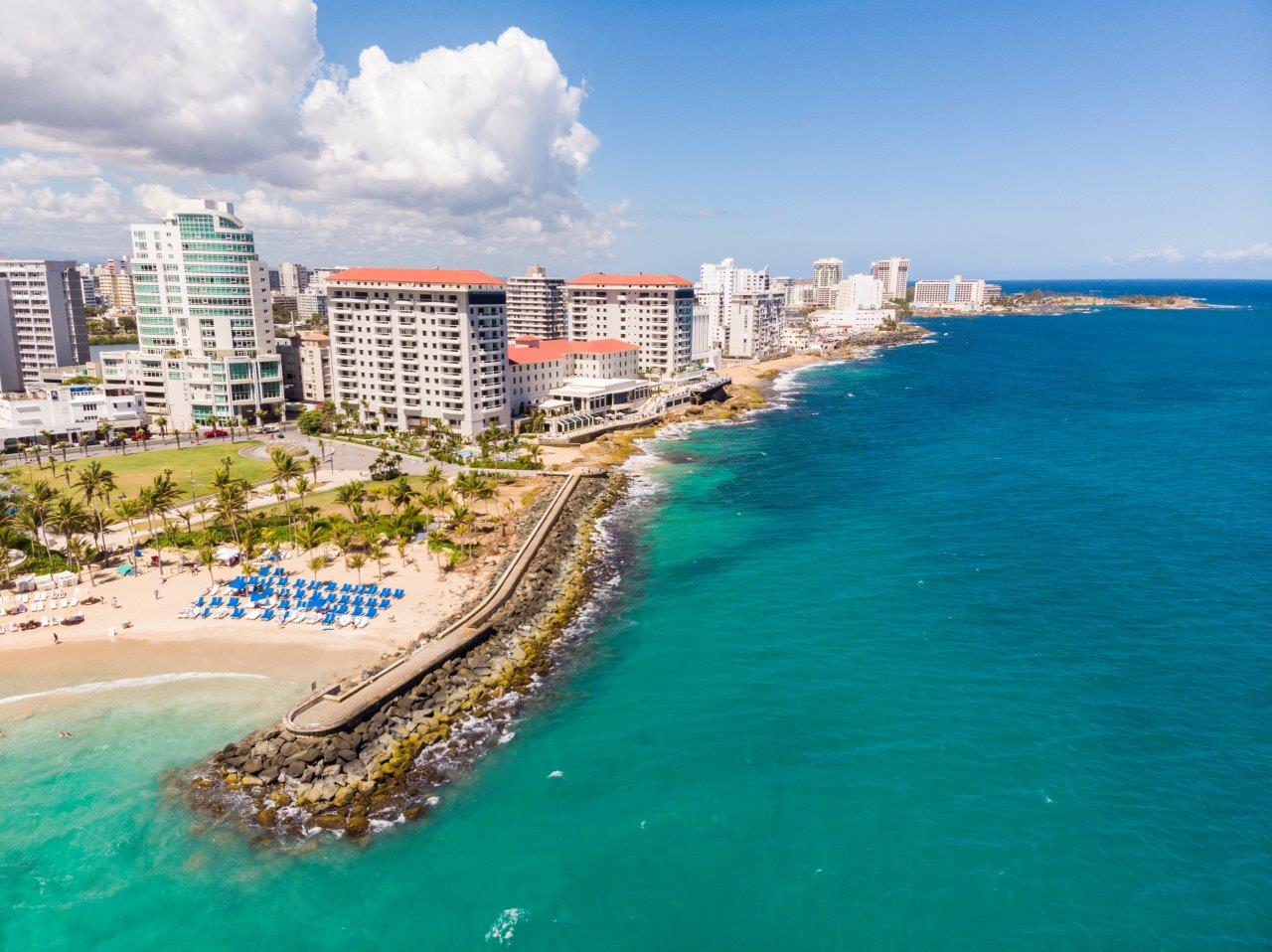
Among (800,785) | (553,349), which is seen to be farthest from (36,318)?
(800,785)

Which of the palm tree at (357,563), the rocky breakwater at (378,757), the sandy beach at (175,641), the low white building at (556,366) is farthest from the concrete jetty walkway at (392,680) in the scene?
the low white building at (556,366)

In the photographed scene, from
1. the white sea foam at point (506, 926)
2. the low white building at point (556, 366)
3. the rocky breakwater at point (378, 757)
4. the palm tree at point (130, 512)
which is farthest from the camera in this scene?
the low white building at point (556, 366)

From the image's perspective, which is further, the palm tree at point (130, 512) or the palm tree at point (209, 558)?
the palm tree at point (130, 512)

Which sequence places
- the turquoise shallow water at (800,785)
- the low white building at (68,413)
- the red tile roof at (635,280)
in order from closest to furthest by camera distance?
1. the turquoise shallow water at (800,785)
2. the low white building at (68,413)
3. the red tile roof at (635,280)

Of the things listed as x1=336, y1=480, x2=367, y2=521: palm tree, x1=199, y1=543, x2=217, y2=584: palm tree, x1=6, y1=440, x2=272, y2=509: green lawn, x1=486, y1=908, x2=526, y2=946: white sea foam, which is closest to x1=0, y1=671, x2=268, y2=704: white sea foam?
x1=199, y1=543, x2=217, y2=584: palm tree

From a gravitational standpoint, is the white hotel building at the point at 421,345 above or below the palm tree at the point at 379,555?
above

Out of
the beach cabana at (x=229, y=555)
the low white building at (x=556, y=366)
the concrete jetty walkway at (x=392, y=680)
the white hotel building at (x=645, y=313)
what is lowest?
the concrete jetty walkway at (x=392, y=680)

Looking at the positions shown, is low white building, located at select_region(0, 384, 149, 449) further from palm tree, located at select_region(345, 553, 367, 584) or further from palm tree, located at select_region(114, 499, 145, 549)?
palm tree, located at select_region(345, 553, 367, 584)

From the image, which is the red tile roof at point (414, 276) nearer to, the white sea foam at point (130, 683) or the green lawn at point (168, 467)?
the green lawn at point (168, 467)
